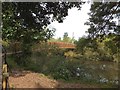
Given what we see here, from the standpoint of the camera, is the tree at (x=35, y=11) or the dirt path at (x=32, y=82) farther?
the dirt path at (x=32, y=82)

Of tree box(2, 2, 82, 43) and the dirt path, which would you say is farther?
the dirt path

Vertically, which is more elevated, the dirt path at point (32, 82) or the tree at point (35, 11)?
the tree at point (35, 11)

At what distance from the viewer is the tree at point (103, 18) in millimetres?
12508

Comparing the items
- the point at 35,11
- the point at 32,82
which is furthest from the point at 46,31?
the point at 35,11

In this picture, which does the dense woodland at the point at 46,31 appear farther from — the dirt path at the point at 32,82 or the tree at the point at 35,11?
the dirt path at the point at 32,82

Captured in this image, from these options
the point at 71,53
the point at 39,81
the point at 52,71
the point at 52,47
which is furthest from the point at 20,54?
the point at 71,53

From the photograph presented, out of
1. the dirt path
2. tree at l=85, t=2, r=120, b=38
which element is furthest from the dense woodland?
the dirt path

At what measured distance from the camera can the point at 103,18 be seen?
12.7 metres

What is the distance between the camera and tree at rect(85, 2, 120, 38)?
12508mm

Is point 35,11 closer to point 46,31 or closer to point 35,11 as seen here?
point 35,11

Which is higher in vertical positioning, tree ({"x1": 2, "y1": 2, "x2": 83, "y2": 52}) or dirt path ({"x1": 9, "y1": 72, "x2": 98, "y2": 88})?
tree ({"x1": 2, "y1": 2, "x2": 83, "y2": 52})

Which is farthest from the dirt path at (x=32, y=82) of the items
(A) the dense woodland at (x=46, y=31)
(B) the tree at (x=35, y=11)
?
(B) the tree at (x=35, y=11)

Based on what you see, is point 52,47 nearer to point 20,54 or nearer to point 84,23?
point 20,54

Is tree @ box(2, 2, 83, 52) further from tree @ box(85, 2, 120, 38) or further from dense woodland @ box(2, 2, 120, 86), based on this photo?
tree @ box(85, 2, 120, 38)
